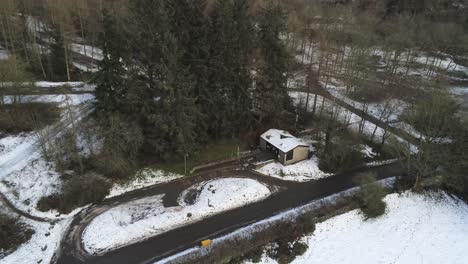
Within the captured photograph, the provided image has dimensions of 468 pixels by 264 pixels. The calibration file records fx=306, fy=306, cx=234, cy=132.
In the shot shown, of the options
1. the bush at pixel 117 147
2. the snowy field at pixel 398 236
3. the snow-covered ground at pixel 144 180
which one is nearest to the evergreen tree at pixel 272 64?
the snow-covered ground at pixel 144 180

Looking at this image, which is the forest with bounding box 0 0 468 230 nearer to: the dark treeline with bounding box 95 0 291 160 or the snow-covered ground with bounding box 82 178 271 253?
the dark treeline with bounding box 95 0 291 160

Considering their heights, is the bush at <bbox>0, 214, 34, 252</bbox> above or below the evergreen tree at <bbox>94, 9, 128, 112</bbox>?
below

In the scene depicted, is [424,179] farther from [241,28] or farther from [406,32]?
[406,32]

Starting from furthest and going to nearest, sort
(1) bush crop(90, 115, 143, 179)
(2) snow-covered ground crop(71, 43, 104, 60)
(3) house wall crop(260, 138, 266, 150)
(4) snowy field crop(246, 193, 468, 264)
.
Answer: (2) snow-covered ground crop(71, 43, 104, 60), (3) house wall crop(260, 138, 266, 150), (1) bush crop(90, 115, 143, 179), (4) snowy field crop(246, 193, 468, 264)

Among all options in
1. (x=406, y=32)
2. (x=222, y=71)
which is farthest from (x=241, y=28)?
(x=406, y=32)

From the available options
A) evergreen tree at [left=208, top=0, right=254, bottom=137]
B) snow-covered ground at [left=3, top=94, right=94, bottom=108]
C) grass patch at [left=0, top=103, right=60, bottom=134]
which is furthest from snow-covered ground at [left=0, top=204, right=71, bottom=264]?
evergreen tree at [left=208, top=0, right=254, bottom=137]

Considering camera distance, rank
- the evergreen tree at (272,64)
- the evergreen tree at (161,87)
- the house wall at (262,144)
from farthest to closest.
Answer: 1. the house wall at (262,144)
2. the evergreen tree at (272,64)
3. the evergreen tree at (161,87)

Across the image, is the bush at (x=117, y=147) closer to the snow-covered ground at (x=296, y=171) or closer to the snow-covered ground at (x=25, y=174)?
the snow-covered ground at (x=25, y=174)
